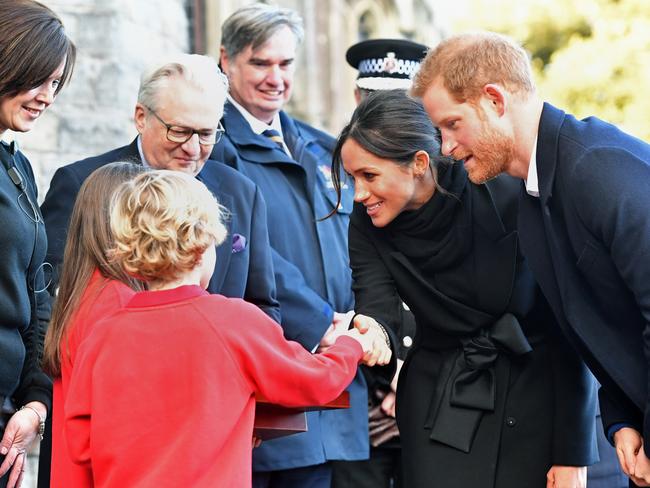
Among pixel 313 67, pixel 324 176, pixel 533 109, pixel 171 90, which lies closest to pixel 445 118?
pixel 533 109

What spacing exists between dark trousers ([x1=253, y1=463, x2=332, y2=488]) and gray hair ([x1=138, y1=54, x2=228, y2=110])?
146 centimetres

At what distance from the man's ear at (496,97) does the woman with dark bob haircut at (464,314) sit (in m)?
0.52

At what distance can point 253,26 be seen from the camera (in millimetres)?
5773

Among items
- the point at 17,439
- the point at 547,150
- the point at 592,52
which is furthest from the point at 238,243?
the point at 592,52

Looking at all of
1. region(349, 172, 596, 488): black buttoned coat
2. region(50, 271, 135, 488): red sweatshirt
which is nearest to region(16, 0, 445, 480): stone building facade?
region(50, 271, 135, 488): red sweatshirt

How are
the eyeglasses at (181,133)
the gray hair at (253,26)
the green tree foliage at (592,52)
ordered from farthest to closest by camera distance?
1. the green tree foliage at (592,52)
2. the gray hair at (253,26)
3. the eyeglasses at (181,133)

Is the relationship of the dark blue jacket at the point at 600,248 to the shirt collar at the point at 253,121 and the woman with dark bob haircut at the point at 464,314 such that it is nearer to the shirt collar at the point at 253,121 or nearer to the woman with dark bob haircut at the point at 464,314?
the woman with dark bob haircut at the point at 464,314

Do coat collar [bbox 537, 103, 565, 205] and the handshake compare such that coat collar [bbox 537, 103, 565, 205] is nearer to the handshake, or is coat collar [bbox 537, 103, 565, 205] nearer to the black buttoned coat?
the black buttoned coat

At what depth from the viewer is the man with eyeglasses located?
179 inches

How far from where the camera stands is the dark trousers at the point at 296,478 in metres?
4.88

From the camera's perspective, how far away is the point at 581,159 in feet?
11.7

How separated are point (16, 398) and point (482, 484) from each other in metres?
1.57

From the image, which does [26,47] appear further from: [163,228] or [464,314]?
[464,314]

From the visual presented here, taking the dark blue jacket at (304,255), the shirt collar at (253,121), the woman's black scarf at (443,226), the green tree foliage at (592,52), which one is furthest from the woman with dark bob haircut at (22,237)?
the green tree foliage at (592,52)
